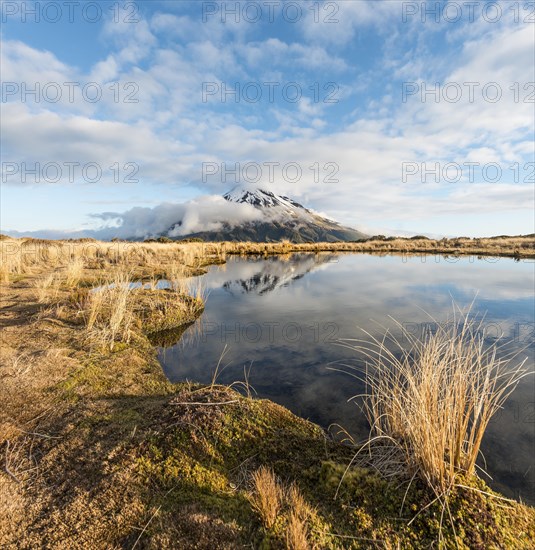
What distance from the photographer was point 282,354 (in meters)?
7.41

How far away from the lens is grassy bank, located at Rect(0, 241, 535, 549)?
7.42 ft

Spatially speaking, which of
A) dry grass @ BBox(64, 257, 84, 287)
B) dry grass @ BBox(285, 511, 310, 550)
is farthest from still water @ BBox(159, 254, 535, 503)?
dry grass @ BBox(64, 257, 84, 287)

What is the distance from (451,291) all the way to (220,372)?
12.1m

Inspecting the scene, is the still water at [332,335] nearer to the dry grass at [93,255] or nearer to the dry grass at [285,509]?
the dry grass at [285,509]

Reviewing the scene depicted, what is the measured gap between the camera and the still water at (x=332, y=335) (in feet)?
15.3

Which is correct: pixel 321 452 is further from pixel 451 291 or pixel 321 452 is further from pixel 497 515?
pixel 451 291

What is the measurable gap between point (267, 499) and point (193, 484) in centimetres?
74

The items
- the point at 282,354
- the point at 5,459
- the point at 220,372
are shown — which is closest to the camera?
the point at 5,459

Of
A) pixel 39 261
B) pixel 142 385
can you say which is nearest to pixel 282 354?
pixel 142 385

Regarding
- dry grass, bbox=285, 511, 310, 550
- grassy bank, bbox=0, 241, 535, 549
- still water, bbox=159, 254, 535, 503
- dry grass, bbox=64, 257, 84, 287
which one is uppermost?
dry grass, bbox=64, 257, 84, 287

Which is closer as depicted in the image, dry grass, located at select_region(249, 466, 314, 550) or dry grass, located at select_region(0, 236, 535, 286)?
dry grass, located at select_region(249, 466, 314, 550)

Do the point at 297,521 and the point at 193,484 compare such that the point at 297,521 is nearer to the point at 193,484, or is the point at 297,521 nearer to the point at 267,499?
the point at 267,499

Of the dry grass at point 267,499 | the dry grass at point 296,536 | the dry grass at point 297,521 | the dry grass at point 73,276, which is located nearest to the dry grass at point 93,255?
the dry grass at point 73,276

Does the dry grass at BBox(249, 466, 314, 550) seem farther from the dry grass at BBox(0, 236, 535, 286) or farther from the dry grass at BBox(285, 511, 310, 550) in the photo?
the dry grass at BBox(0, 236, 535, 286)
